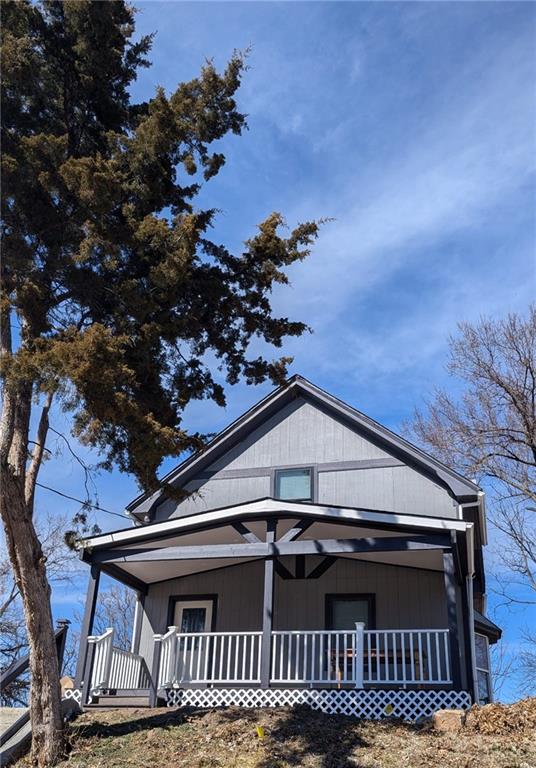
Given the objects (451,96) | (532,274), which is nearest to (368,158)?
(451,96)

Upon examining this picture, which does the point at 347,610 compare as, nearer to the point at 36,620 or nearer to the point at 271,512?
the point at 271,512

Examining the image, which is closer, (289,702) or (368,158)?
(289,702)

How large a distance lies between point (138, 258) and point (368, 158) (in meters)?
5.25

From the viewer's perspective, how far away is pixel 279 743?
848 centimetres

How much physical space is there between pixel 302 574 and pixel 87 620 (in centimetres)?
404

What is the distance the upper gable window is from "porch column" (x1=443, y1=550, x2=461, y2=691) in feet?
12.5

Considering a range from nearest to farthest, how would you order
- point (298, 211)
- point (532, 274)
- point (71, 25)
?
point (71, 25) → point (298, 211) → point (532, 274)

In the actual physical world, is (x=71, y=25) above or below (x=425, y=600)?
above

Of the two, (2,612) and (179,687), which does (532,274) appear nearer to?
(179,687)

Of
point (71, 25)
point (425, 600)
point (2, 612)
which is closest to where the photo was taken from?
point (71, 25)

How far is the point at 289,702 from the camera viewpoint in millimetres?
10219

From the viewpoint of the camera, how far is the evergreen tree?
8602mm

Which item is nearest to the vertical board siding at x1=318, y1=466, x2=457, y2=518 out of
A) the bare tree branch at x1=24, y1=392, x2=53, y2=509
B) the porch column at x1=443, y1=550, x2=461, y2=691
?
the porch column at x1=443, y1=550, x2=461, y2=691

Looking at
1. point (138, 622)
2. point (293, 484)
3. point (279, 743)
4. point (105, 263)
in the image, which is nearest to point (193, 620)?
point (138, 622)
